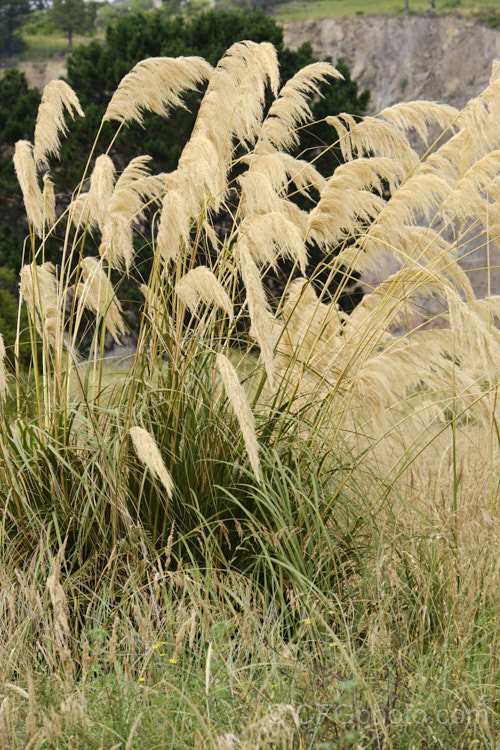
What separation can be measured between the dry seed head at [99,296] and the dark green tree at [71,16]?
1892 inches

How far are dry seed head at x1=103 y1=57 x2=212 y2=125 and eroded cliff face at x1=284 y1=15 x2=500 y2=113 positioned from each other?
112 ft

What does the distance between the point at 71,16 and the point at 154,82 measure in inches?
1992

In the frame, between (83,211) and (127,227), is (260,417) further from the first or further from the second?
(83,211)

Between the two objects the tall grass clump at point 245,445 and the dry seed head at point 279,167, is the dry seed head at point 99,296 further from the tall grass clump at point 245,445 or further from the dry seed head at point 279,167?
the dry seed head at point 279,167

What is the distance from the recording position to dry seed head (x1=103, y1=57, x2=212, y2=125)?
3.66m

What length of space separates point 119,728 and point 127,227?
6.97ft

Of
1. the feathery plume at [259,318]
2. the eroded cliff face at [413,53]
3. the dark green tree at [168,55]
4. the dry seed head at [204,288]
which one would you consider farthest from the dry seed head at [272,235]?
the eroded cliff face at [413,53]

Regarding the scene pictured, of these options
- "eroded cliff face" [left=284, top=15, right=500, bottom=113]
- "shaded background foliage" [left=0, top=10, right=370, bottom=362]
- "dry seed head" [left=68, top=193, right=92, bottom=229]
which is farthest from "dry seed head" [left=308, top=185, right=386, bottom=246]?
"eroded cliff face" [left=284, top=15, right=500, bottom=113]

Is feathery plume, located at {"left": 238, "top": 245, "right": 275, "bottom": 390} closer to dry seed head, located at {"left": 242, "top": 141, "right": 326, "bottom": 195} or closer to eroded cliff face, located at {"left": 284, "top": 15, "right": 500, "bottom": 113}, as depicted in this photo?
dry seed head, located at {"left": 242, "top": 141, "right": 326, "bottom": 195}

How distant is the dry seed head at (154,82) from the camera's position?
3.66 m

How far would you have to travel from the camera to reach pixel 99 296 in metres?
3.88

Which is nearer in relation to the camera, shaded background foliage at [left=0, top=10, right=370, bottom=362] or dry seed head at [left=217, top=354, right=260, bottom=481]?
dry seed head at [left=217, top=354, right=260, bottom=481]

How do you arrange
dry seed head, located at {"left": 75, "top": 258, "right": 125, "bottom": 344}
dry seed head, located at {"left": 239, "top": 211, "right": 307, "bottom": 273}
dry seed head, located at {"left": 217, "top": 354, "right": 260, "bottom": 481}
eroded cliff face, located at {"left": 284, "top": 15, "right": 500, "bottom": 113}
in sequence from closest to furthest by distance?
dry seed head, located at {"left": 217, "top": 354, "right": 260, "bottom": 481}, dry seed head, located at {"left": 239, "top": 211, "right": 307, "bottom": 273}, dry seed head, located at {"left": 75, "top": 258, "right": 125, "bottom": 344}, eroded cliff face, located at {"left": 284, "top": 15, "right": 500, "bottom": 113}

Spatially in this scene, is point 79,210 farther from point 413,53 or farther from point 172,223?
point 413,53
